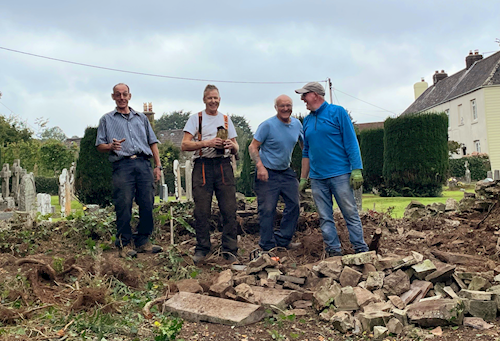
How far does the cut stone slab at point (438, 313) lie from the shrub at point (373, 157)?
16.7m

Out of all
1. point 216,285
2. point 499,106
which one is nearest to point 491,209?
point 216,285

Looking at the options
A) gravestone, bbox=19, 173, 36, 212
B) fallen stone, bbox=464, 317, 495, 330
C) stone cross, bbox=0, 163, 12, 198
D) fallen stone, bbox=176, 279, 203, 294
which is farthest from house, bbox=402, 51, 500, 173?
fallen stone, bbox=176, 279, 203, 294

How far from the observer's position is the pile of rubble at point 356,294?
359 centimetres

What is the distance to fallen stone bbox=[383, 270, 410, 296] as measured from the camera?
4.09 metres

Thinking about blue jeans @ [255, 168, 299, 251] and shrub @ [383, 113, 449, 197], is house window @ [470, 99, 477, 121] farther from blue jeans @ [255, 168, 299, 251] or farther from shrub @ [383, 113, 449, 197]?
blue jeans @ [255, 168, 299, 251]

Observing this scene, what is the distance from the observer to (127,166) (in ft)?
17.7

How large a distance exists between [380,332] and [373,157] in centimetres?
1770

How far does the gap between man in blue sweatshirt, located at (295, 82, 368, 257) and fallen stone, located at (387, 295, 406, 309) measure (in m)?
1.08

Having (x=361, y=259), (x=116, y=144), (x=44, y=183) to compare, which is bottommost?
(x=361, y=259)

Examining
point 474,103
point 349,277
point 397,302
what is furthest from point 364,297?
point 474,103

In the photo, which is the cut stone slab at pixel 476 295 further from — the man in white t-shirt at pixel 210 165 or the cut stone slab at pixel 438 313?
the man in white t-shirt at pixel 210 165

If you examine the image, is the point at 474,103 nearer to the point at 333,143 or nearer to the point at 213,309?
the point at 333,143

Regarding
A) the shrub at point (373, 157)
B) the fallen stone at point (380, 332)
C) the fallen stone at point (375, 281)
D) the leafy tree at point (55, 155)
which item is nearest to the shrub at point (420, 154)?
the shrub at point (373, 157)

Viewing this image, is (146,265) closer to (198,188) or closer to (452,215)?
(198,188)
